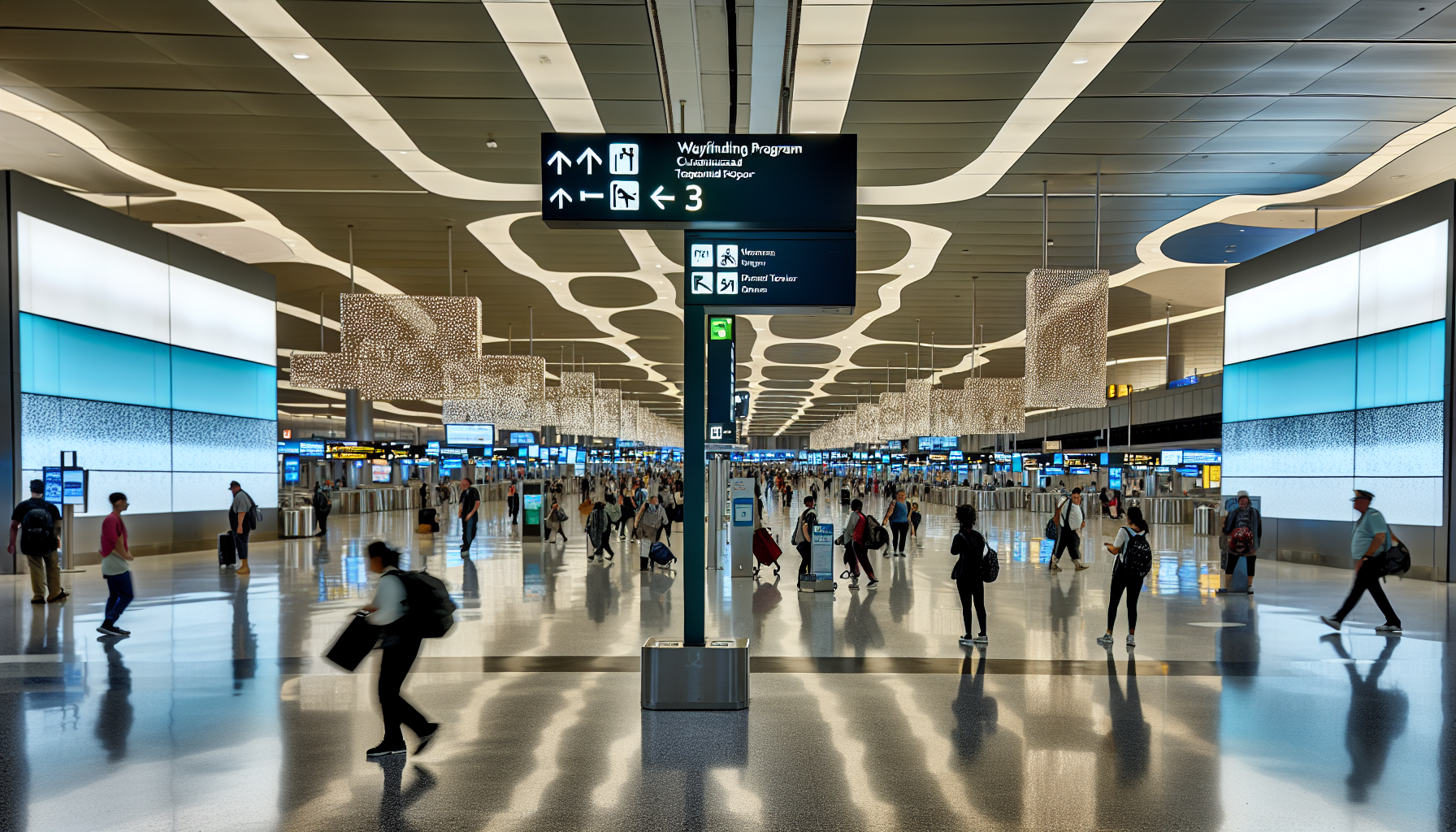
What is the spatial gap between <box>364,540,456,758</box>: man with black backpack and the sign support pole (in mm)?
1921

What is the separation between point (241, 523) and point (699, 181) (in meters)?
13.5

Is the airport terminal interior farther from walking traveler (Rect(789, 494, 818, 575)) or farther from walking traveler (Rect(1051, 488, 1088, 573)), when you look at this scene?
walking traveler (Rect(1051, 488, 1088, 573))

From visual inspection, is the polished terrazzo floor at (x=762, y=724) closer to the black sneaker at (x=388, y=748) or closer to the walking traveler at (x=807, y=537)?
the black sneaker at (x=388, y=748)

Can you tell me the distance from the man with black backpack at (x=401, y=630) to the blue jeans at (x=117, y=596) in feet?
18.7

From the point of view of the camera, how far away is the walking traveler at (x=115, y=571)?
10.5m

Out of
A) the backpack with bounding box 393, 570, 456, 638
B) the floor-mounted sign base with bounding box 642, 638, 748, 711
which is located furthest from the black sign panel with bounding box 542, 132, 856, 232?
the floor-mounted sign base with bounding box 642, 638, 748, 711


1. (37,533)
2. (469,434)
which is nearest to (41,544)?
(37,533)

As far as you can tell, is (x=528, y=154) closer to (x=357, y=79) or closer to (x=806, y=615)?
(x=357, y=79)

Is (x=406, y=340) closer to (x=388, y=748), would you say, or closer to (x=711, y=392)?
(x=711, y=392)

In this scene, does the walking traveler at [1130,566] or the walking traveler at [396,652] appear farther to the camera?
the walking traveler at [1130,566]

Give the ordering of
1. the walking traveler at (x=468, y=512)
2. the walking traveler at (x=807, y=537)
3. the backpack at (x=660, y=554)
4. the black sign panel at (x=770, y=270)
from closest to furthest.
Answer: the black sign panel at (x=770, y=270) → the walking traveler at (x=807, y=537) → the backpack at (x=660, y=554) → the walking traveler at (x=468, y=512)

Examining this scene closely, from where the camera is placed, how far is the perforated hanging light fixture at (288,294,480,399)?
17.2 m

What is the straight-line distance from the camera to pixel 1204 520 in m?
31.3

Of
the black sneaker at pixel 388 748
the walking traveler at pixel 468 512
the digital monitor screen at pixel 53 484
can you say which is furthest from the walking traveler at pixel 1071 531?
the digital monitor screen at pixel 53 484
